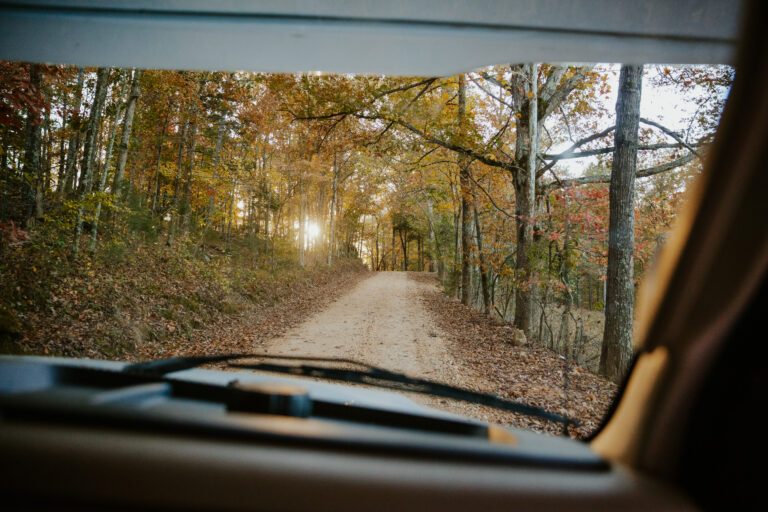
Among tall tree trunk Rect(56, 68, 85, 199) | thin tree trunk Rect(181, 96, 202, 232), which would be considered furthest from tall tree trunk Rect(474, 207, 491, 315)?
tall tree trunk Rect(56, 68, 85, 199)

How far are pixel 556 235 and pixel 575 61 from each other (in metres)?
6.74

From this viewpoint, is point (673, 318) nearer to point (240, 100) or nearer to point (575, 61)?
point (575, 61)

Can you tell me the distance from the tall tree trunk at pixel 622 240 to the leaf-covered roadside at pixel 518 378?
60cm

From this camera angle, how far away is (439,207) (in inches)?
648

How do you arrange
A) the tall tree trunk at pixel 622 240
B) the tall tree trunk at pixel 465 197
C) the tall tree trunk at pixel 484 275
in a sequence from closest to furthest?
1. the tall tree trunk at pixel 622 240
2. the tall tree trunk at pixel 465 197
3. the tall tree trunk at pixel 484 275

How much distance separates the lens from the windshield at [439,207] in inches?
237

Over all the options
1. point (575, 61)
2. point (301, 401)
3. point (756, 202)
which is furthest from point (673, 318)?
point (575, 61)

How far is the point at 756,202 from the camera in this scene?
0.88 meters

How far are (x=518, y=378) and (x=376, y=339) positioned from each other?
342 cm

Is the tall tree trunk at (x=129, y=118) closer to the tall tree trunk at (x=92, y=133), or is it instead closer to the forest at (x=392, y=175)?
the forest at (x=392, y=175)

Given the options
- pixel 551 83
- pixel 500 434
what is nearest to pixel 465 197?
pixel 551 83

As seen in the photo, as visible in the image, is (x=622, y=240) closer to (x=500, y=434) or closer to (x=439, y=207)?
(x=500, y=434)

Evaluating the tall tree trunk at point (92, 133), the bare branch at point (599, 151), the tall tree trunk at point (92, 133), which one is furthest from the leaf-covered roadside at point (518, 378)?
the tall tree trunk at point (92, 133)

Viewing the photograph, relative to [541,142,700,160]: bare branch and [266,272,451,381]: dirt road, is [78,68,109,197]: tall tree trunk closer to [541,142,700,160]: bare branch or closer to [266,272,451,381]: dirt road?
[266,272,451,381]: dirt road
